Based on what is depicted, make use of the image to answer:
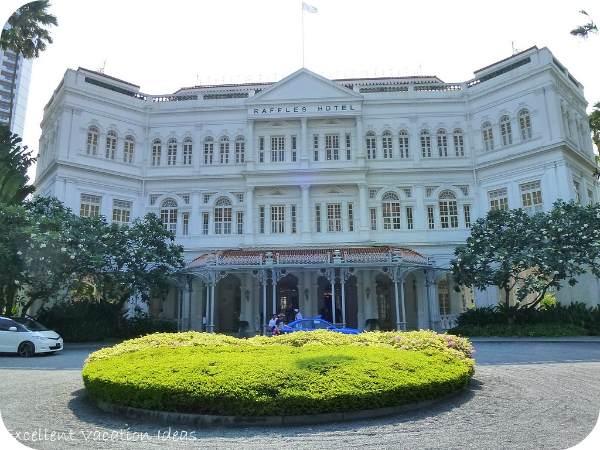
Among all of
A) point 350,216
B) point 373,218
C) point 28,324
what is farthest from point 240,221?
point 28,324

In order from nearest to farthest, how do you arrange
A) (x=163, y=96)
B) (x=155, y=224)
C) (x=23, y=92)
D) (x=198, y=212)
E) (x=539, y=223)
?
1. (x=539, y=223)
2. (x=155, y=224)
3. (x=198, y=212)
4. (x=163, y=96)
5. (x=23, y=92)

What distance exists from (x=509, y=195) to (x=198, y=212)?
61.8 ft

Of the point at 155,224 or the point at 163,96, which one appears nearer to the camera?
the point at 155,224

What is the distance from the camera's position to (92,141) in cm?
2927

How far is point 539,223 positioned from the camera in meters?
22.4

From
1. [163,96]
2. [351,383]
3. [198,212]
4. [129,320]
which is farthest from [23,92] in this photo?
[351,383]

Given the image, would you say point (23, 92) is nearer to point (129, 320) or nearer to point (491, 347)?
point (129, 320)

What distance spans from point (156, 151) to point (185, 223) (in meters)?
5.35

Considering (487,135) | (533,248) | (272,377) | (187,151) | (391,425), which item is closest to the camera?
(391,425)

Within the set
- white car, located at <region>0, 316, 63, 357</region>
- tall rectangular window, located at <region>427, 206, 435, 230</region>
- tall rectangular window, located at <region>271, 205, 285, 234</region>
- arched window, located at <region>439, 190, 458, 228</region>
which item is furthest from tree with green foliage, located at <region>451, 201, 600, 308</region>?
white car, located at <region>0, 316, 63, 357</region>

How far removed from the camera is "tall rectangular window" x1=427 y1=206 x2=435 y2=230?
28.8 meters

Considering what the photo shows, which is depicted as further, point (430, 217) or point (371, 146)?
point (371, 146)

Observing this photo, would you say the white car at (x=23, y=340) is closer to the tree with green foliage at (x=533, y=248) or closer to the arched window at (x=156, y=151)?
the arched window at (x=156, y=151)

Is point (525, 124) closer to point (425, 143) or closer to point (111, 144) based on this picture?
point (425, 143)
